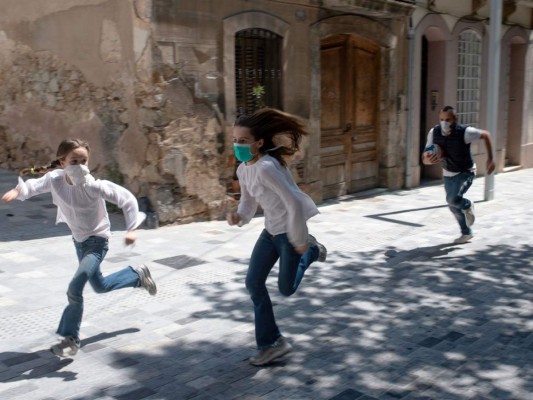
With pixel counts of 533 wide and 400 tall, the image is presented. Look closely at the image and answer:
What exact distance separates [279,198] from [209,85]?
4869 millimetres

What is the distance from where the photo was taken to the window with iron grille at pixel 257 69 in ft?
30.3

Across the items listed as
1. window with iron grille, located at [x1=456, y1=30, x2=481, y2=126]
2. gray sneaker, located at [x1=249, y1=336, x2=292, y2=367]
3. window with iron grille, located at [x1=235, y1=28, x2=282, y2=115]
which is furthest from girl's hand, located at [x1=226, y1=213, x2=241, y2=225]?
window with iron grille, located at [x1=456, y1=30, x2=481, y2=126]

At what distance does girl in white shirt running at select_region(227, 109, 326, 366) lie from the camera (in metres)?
3.94

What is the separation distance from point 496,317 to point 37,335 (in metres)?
3.42

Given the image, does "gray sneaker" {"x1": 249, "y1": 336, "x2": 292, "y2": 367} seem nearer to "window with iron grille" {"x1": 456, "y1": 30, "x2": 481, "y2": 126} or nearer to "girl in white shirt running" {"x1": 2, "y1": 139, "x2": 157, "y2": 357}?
"girl in white shirt running" {"x1": 2, "y1": 139, "x2": 157, "y2": 357}

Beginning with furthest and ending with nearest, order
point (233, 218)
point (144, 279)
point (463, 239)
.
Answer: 1. point (463, 239)
2. point (144, 279)
3. point (233, 218)

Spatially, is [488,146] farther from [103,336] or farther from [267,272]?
[103,336]

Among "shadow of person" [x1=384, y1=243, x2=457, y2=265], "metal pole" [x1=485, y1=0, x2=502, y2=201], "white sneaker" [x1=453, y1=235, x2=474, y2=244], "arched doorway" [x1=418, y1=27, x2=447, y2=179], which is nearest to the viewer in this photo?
"shadow of person" [x1=384, y1=243, x2=457, y2=265]

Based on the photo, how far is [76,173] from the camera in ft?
13.6

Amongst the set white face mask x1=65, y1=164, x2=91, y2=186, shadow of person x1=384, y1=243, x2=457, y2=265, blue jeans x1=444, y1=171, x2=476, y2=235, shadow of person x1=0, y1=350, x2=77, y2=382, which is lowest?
shadow of person x1=384, y1=243, x2=457, y2=265

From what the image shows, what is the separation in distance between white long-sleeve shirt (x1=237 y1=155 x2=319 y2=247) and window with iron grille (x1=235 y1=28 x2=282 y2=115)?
5227 millimetres

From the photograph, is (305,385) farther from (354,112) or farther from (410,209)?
(354,112)

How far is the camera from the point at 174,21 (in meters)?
8.13

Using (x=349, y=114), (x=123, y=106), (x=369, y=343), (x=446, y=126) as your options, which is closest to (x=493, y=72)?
(x=349, y=114)
